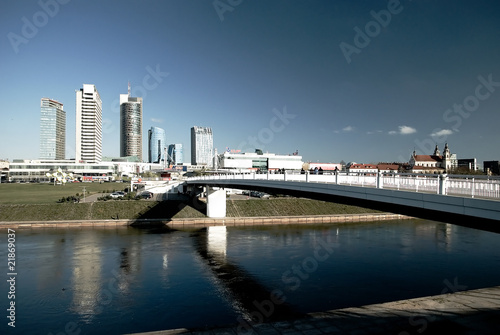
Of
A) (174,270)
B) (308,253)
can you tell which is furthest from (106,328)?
(308,253)

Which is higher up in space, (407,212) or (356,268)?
(407,212)

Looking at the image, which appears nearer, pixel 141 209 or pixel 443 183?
pixel 443 183

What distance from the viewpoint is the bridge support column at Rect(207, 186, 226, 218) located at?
147ft

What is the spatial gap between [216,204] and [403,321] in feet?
113

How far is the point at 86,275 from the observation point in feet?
69.6

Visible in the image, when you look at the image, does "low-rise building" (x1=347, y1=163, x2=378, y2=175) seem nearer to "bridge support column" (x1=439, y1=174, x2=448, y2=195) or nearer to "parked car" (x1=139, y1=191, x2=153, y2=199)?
"bridge support column" (x1=439, y1=174, x2=448, y2=195)

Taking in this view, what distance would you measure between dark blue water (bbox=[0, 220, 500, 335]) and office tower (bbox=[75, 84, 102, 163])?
127 metres

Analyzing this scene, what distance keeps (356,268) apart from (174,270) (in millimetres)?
12875

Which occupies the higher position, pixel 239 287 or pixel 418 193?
pixel 418 193

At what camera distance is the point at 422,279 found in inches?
794

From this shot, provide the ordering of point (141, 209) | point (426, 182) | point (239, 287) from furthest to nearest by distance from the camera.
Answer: point (141, 209) → point (239, 287) → point (426, 182)

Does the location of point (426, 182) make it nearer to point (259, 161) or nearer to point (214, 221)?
point (214, 221)

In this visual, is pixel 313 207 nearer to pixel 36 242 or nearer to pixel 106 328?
pixel 36 242
